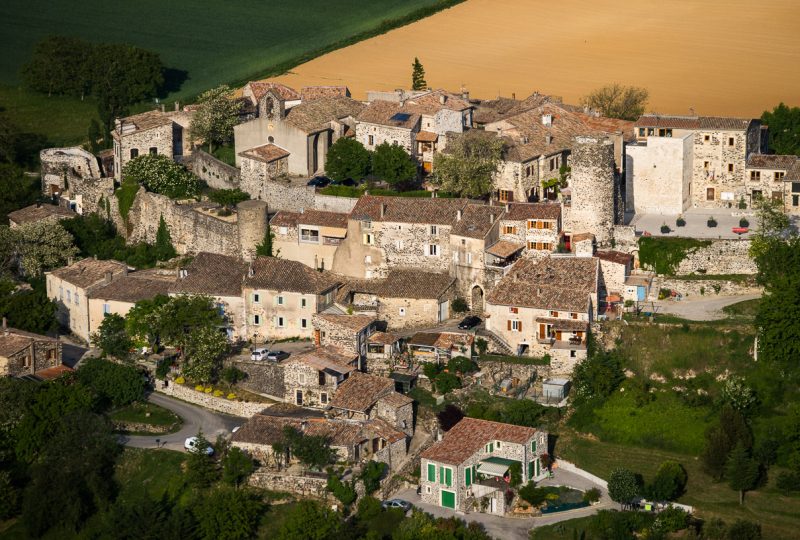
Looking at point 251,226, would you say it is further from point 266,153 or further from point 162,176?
point 162,176

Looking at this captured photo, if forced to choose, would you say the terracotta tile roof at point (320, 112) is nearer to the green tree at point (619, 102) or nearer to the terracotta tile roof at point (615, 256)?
the green tree at point (619, 102)

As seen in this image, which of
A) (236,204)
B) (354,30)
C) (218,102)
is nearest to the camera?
(236,204)

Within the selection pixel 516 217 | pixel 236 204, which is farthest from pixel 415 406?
pixel 236 204

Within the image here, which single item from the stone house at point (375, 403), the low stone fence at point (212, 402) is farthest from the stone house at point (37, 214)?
the stone house at point (375, 403)

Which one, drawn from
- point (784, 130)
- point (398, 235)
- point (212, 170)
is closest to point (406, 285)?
point (398, 235)

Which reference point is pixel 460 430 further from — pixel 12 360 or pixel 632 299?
pixel 12 360

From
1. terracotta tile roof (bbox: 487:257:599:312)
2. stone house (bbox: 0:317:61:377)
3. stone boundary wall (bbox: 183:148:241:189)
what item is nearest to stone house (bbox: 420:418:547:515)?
terracotta tile roof (bbox: 487:257:599:312)
